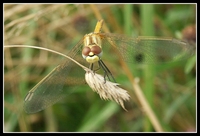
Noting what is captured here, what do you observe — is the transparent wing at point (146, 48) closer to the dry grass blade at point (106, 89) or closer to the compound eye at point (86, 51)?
the compound eye at point (86, 51)

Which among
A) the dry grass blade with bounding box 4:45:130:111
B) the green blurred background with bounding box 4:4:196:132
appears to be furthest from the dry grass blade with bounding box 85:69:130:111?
the green blurred background with bounding box 4:4:196:132

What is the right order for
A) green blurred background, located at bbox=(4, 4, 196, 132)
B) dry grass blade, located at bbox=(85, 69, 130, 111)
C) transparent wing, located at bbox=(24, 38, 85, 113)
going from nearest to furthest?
dry grass blade, located at bbox=(85, 69, 130, 111), transparent wing, located at bbox=(24, 38, 85, 113), green blurred background, located at bbox=(4, 4, 196, 132)

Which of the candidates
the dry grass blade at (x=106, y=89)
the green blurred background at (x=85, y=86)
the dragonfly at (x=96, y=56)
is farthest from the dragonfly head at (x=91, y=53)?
the green blurred background at (x=85, y=86)

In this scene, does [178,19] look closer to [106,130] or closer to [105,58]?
[105,58]

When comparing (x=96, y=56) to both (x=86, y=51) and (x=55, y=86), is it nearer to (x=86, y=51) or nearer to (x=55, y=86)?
(x=86, y=51)

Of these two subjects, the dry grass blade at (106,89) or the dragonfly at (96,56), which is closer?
the dry grass blade at (106,89)

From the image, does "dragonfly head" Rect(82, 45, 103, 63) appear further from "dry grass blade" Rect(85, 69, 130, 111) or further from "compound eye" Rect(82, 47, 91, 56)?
"dry grass blade" Rect(85, 69, 130, 111)

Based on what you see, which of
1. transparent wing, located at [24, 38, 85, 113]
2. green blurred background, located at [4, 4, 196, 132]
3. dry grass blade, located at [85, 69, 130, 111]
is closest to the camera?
dry grass blade, located at [85, 69, 130, 111]

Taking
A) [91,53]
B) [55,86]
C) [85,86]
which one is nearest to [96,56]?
[91,53]
